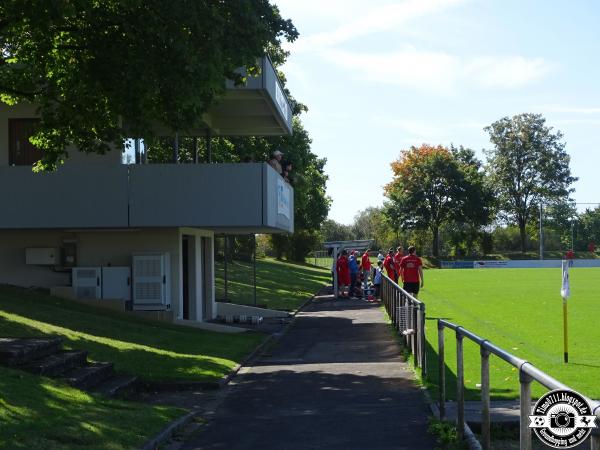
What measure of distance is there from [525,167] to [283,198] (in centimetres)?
9854

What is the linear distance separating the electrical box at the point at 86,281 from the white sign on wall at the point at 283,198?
492cm

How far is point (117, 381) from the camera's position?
1284cm

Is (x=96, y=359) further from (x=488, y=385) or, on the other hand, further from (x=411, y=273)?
(x=411, y=273)

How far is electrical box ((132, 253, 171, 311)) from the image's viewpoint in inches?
893

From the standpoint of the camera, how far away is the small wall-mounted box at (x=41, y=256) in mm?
23141

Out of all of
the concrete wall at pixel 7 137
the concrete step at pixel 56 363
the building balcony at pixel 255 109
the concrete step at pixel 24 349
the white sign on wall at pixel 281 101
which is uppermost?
the white sign on wall at pixel 281 101

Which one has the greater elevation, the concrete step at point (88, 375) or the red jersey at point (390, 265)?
the red jersey at point (390, 265)

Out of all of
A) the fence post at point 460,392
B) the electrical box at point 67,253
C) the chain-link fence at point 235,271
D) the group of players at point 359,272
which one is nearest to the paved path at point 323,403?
the fence post at point 460,392

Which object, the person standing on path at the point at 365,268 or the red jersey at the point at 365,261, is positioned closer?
the person standing on path at the point at 365,268

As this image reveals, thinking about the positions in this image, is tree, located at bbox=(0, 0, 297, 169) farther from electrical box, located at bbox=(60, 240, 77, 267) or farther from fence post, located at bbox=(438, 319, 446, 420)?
electrical box, located at bbox=(60, 240, 77, 267)

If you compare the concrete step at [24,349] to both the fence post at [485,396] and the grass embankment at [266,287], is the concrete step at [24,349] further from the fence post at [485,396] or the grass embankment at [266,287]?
the grass embankment at [266,287]

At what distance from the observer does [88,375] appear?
12188 millimetres

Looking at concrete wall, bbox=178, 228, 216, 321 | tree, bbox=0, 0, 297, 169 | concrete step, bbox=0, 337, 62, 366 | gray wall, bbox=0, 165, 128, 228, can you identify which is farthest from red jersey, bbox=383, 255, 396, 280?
concrete step, bbox=0, 337, 62, 366

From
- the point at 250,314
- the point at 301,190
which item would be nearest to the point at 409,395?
the point at 250,314
